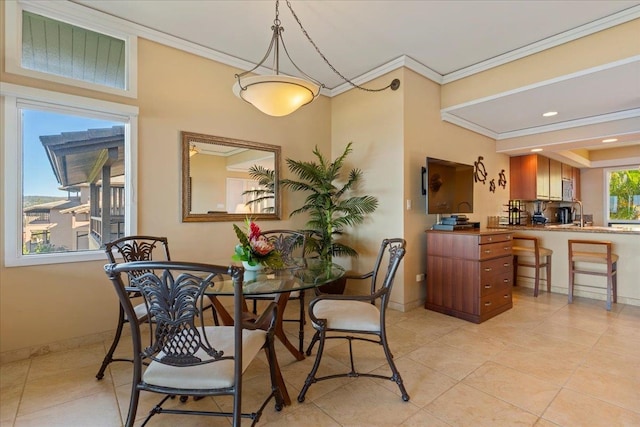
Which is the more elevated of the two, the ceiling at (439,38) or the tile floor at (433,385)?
the ceiling at (439,38)

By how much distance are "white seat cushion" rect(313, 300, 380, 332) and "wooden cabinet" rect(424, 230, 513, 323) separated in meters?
1.61

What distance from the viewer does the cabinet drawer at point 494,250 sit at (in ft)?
10.5

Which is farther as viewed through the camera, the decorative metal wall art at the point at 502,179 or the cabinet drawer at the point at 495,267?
the decorative metal wall art at the point at 502,179

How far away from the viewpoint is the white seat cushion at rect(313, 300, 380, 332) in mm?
1941

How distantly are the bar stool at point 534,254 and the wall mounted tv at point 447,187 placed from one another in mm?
1043

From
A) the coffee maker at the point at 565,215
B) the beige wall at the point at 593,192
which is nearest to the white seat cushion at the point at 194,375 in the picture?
the coffee maker at the point at 565,215

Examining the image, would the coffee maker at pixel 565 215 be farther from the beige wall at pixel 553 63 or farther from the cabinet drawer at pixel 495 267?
the beige wall at pixel 553 63

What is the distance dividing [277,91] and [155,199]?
1.70 metres

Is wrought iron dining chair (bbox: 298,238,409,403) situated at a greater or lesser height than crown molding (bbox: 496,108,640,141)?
lesser

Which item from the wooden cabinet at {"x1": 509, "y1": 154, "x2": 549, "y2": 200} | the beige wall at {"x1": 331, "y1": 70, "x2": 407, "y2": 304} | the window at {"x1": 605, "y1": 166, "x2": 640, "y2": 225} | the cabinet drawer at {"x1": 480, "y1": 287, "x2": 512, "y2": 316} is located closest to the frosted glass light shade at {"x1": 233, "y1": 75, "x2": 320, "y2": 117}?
the beige wall at {"x1": 331, "y1": 70, "x2": 407, "y2": 304}

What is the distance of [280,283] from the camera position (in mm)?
1860

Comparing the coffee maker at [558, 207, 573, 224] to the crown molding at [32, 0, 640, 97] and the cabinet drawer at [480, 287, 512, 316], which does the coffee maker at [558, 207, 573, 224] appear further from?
the crown molding at [32, 0, 640, 97]

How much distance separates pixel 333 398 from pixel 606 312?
3.53 meters

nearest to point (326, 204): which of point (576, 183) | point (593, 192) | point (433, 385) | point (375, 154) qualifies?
point (375, 154)
